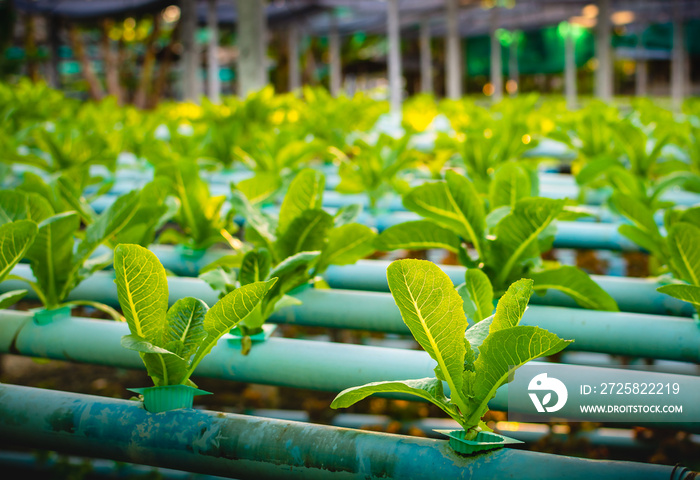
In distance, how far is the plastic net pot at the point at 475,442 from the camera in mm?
653

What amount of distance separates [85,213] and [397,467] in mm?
757

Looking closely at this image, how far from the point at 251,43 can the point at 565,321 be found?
14.5 ft

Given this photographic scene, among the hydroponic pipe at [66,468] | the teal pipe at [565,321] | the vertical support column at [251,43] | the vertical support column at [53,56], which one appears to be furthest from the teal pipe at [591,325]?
the vertical support column at [53,56]

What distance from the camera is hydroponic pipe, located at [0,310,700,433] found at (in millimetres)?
796

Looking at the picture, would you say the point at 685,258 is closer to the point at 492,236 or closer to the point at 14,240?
the point at 492,236

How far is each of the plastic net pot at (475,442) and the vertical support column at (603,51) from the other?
746 cm

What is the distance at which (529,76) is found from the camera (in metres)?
25.4

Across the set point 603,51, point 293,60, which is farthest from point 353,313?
point 293,60

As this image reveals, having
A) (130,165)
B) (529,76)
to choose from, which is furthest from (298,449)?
(529,76)

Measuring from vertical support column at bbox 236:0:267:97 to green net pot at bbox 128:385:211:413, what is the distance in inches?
169

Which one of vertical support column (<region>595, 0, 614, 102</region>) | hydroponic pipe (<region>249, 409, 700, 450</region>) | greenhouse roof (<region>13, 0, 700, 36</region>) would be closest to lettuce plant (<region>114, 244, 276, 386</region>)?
Answer: hydroponic pipe (<region>249, 409, 700, 450</region>)

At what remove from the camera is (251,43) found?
4852 mm

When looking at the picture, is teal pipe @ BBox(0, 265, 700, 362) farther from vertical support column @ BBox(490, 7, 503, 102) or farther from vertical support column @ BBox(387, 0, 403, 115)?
vertical support column @ BBox(490, 7, 503, 102)

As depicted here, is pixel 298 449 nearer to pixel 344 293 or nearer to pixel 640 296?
pixel 344 293
